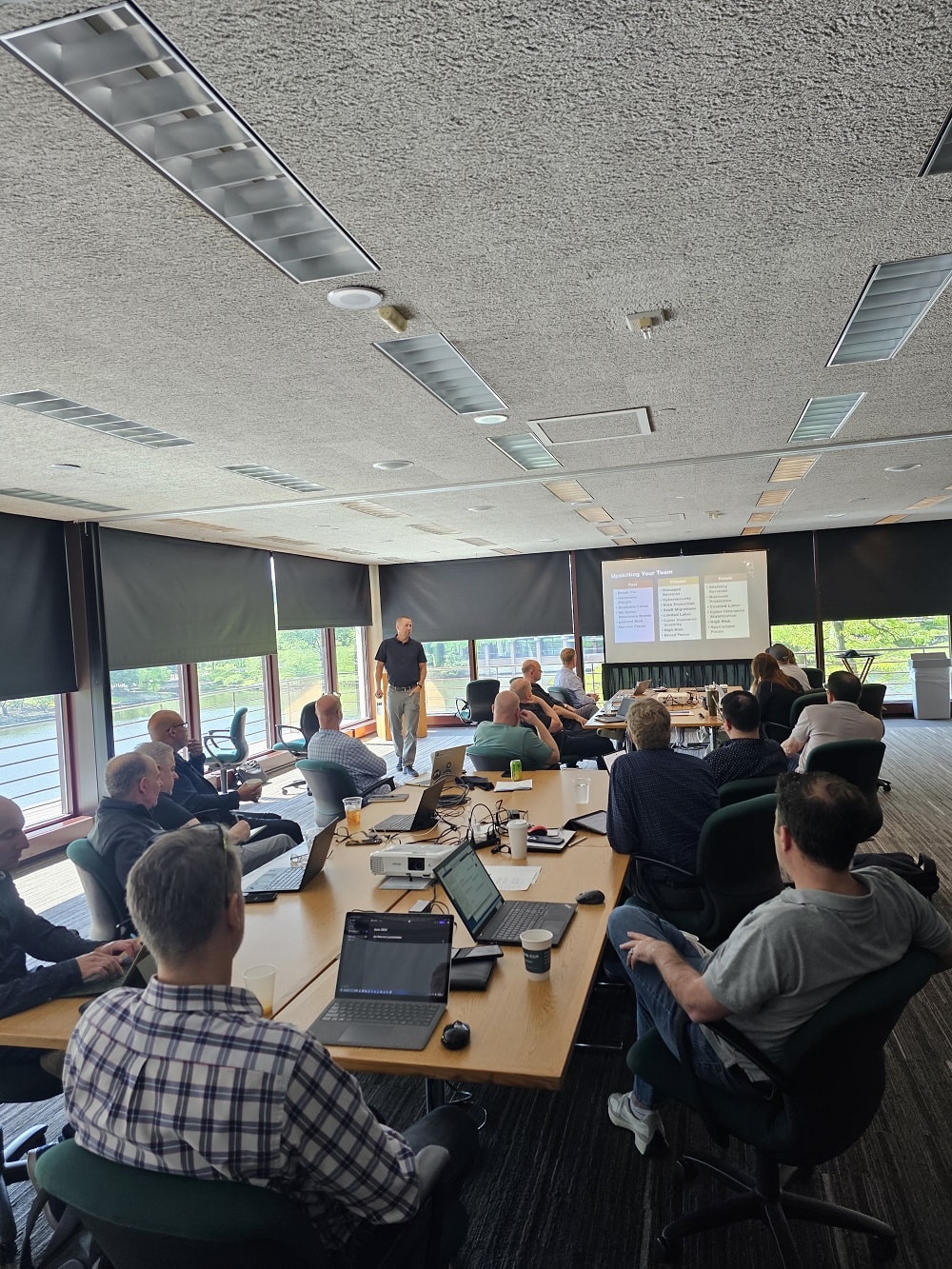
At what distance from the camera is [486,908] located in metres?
2.52

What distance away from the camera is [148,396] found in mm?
3594

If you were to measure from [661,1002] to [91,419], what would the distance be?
12.1 ft

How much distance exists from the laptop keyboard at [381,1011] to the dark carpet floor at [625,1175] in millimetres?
109

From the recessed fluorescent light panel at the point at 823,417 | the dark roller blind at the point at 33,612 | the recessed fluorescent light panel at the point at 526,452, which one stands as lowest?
the dark roller blind at the point at 33,612

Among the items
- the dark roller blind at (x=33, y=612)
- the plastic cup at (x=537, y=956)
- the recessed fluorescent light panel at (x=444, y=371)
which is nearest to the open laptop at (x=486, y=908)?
the plastic cup at (x=537, y=956)

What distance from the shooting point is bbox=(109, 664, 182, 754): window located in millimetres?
7953

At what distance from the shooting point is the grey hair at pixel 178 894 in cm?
140

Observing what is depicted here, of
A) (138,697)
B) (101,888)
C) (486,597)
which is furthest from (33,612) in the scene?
(486,597)

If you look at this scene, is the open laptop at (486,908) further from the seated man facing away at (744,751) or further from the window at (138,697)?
the window at (138,697)

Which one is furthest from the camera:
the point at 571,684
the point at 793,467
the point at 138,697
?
the point at 571,684

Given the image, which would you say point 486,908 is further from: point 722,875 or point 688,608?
point 688,608

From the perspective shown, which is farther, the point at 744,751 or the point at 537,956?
the point at 744,751

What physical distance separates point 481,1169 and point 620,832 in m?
1.27

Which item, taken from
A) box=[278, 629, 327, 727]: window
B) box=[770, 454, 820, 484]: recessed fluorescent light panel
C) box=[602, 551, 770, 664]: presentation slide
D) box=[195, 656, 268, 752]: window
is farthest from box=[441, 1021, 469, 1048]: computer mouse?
box=[602, 551, 770, 664]: presentation slide
